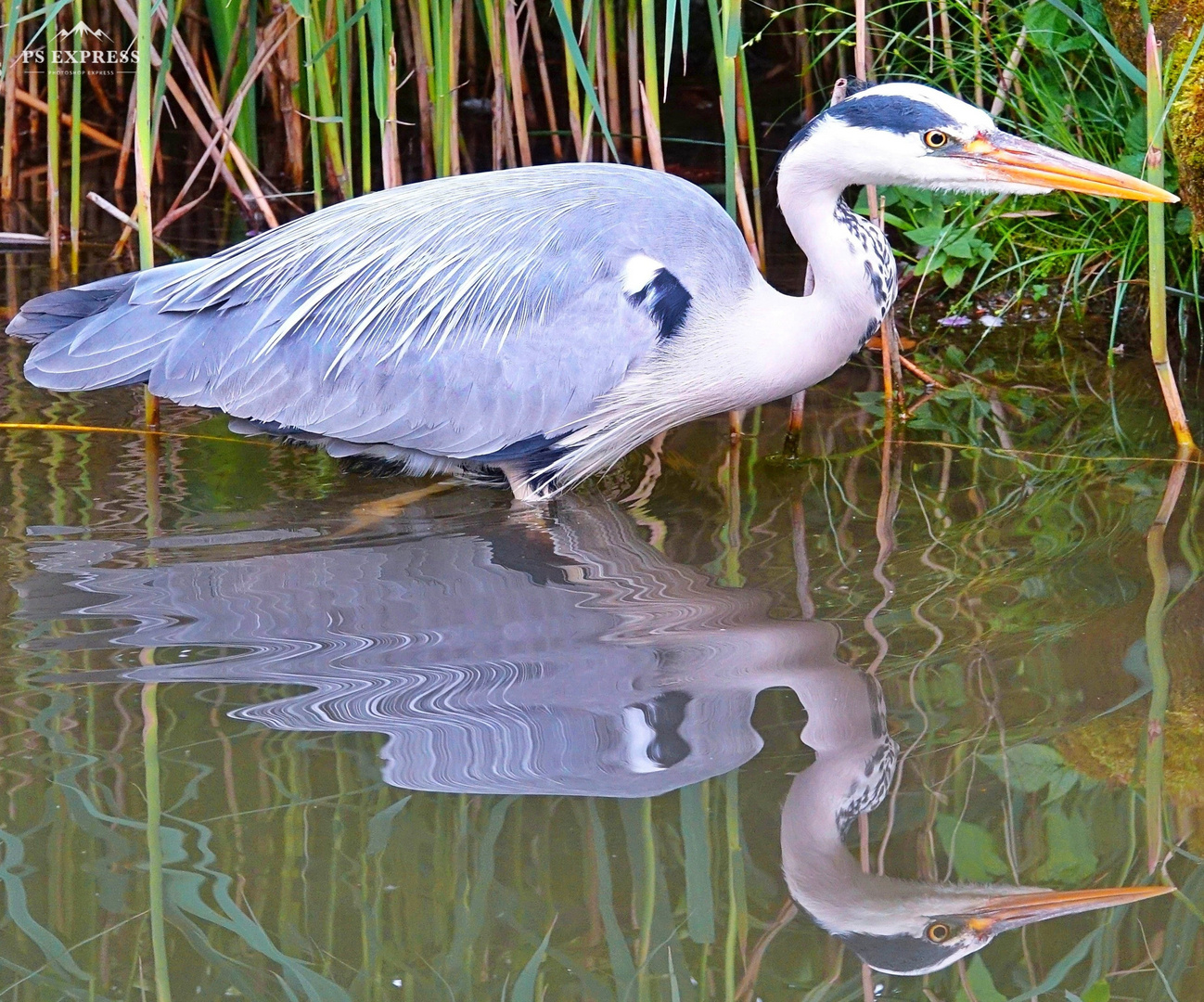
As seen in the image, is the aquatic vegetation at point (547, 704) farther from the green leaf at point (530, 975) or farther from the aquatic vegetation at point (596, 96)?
the aquatic vegetation at point (596, 96)

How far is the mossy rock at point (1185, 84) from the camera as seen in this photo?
3943 mm

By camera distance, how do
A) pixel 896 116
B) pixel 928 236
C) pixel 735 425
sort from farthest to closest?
pixel 928 236, pixel 735 425, pixel 896 116

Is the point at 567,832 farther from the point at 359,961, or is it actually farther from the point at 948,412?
the point at 948,412

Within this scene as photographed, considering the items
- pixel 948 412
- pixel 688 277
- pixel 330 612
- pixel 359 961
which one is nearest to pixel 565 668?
pixel 330 612

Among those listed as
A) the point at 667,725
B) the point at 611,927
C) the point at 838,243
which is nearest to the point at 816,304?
the point at 838,243

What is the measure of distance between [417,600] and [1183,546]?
1.75m

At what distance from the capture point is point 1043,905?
222 cm

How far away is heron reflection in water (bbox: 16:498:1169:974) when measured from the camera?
7.56 ft

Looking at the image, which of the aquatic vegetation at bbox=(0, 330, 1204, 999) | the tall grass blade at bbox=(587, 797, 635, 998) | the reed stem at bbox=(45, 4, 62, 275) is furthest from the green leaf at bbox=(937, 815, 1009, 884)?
the reed stem at bbox=(45, 4, 62, 275)

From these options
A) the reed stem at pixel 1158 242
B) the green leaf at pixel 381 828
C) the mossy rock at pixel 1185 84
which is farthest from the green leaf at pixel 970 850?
the mossy rock at pixel 1185 84

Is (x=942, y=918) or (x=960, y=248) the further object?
(x=960, y=248)

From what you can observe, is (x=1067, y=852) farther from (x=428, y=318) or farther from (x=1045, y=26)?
(x=1045, y=26)

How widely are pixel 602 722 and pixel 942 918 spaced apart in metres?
0.74

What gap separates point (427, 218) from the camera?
3.90m
